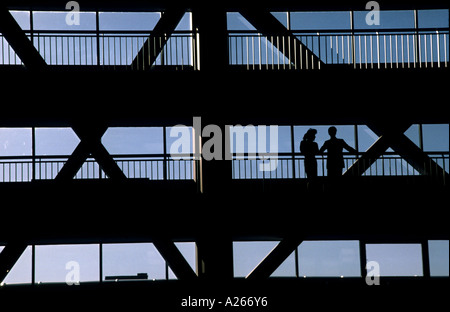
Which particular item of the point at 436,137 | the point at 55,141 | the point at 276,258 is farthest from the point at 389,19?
the point at 55,141

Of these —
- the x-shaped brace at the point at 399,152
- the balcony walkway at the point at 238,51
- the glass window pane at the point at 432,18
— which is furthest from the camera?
the glass window pane at the point at 432,18

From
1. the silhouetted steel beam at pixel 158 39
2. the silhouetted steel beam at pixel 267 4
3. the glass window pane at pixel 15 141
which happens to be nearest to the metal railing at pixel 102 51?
the silhouetted steel beam at pixel 267 4

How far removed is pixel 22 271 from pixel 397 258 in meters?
13.6

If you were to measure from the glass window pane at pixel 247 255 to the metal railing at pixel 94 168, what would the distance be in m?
3.86

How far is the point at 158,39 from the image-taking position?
2514cm

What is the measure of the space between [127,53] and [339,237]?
33.1 feet

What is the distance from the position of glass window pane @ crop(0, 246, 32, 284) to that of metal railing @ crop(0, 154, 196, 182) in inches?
114

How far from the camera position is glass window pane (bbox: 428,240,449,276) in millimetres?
31828

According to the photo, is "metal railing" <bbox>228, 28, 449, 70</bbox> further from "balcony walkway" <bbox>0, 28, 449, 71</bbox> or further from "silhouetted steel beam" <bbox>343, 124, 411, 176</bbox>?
"silhouetted steel beam" <bbox>343, 124, 411, 176</bbox>

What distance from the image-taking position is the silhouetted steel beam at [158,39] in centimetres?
2428

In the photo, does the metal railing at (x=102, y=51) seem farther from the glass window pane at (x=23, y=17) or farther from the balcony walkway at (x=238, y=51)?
the glass window pane at (x=23, y=17)

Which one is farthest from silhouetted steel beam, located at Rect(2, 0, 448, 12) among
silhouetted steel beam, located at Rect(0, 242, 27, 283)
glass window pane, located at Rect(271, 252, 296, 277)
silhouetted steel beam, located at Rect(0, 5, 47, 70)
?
glass window pane, located at Rect(271, 252, 296, 277)

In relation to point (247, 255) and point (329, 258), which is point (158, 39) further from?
point (329, 258)
